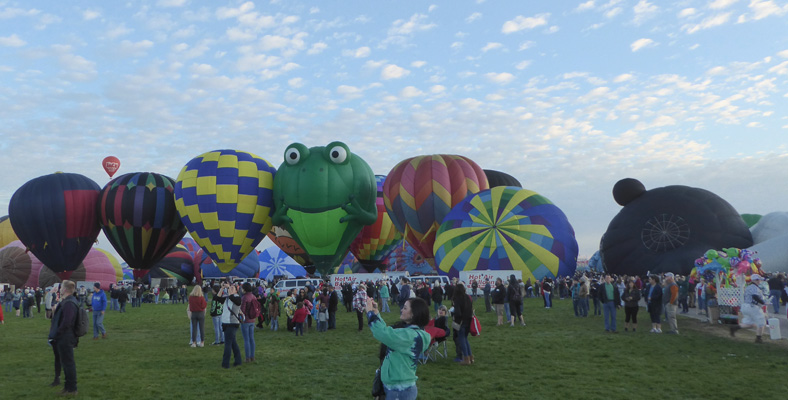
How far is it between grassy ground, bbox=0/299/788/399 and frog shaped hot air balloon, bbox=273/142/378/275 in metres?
18.6

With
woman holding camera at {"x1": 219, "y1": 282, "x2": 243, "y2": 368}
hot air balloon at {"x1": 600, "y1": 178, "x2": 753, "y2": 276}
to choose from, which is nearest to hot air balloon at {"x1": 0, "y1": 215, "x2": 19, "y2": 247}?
hot air balloon at {"x1": 600, "y1": 178, "x2": 753, "y2": 276}

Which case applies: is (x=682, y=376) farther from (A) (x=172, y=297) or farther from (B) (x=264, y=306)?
(A) (x=172, y=297)

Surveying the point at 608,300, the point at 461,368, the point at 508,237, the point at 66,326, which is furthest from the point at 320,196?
the point at 66,326

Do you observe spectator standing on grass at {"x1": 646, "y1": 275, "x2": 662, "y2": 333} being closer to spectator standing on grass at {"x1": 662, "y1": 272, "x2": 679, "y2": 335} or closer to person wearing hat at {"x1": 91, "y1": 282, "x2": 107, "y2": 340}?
spectator standing on grass at {"x1": 662, "y1": 272, "x2": 679, "y2": 335}

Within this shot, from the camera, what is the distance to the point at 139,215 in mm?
37188

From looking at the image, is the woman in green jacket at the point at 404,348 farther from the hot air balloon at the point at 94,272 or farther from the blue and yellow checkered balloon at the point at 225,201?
the hot air balloon at the point at 94,272

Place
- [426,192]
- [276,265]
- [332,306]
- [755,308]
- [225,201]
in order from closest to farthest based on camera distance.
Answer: [755,308] < [332,306] < [225,201] < [426,192] < [276,265]

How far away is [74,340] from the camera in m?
8.51

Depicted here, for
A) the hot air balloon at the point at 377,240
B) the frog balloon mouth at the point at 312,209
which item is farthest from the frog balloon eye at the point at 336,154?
the hot air balloon at the point at 377,240

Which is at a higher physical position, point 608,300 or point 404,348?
point 404,348

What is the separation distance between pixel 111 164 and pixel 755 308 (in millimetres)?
49134

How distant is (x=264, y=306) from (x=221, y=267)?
18250 mm

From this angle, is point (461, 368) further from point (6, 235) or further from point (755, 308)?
point (6, 235)

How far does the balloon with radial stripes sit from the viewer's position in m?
32.2
